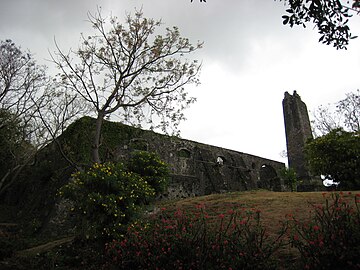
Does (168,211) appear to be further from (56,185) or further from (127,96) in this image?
(56,185)

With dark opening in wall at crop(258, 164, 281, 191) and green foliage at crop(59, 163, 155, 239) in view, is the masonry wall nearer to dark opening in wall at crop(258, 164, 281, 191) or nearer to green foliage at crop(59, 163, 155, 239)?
dark opening in wall at crop(258, 164, 281, 191)

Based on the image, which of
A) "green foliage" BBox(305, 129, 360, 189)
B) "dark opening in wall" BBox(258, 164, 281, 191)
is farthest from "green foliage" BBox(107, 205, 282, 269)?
"dark opening in wall" BBox(258, 164, 281, 191)

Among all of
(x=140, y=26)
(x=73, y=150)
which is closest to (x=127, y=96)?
(x=140, y=26)

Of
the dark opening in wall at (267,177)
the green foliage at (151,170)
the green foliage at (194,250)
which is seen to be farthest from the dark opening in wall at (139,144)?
the green foliage at (194,250)

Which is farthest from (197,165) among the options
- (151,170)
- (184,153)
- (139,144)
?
(151,170)

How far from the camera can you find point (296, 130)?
21.9 meters

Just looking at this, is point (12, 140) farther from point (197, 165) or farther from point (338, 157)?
point (338, 157)

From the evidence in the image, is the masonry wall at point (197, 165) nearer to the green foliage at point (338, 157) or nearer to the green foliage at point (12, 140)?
the green foliage at point (12, 140)

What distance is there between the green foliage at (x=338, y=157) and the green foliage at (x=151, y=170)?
6862 mm

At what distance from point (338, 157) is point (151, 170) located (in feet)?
26.2

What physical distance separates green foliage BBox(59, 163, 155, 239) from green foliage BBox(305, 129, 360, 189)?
27.1ft

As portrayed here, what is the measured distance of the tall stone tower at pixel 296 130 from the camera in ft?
68.5

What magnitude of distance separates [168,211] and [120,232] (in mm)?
2353

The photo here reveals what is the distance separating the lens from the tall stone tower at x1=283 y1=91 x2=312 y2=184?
20.9m
